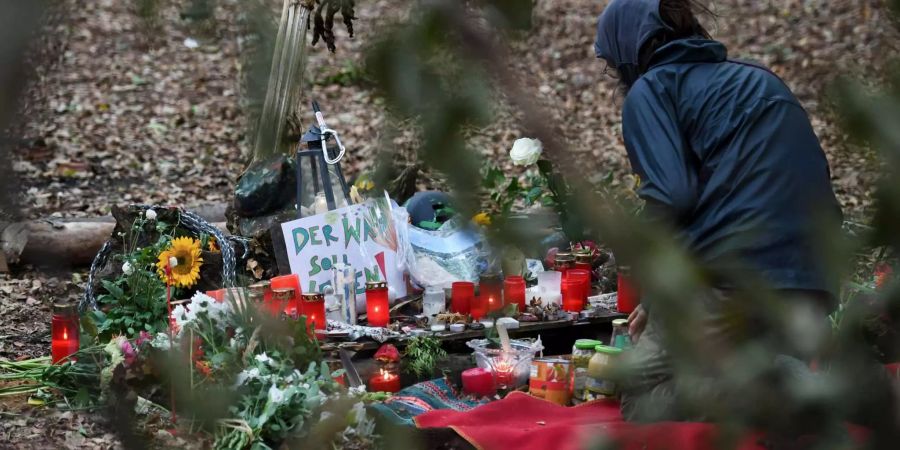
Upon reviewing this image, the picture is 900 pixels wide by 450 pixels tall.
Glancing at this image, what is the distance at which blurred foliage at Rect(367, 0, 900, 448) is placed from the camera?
1.93 ft

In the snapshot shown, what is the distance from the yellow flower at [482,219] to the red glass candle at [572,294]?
3697 mm

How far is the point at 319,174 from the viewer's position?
15.1 feet

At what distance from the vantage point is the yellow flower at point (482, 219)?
2.22 feet

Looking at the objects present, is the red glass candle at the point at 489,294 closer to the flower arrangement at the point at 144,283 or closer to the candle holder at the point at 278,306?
the candle holder at the point at 278,306

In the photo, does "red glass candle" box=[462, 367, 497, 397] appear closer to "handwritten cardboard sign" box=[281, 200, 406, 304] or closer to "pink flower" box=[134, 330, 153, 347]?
"handwritten cardboard sign" box=[281, 200, 406, 304]

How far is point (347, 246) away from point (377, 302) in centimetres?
35

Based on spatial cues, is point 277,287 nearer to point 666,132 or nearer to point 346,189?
point 346,189

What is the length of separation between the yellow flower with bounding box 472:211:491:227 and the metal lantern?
3825 millimetres

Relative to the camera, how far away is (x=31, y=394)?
4008 millimetres

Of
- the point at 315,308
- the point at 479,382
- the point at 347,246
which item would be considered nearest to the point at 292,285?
the point at 315,308

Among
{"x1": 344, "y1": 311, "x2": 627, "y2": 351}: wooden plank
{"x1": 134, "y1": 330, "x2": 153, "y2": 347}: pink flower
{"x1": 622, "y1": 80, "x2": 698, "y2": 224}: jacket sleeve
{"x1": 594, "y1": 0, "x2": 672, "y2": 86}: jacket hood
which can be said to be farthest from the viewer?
{"x1": 344, "y1": 311, "x2": 627, "y2": 351}: wooden plank

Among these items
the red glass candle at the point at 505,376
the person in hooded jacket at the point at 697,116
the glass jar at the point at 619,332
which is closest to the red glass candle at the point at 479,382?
the red glass candle at the point at 505,376

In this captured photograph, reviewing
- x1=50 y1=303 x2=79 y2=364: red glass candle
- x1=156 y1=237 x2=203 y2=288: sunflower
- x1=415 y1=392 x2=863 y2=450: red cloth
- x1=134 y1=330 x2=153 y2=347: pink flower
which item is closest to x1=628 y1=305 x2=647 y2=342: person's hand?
x1=415 y1=392 x2=863 y2=450: red cloth

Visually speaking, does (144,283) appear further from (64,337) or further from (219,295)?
(219,295)
